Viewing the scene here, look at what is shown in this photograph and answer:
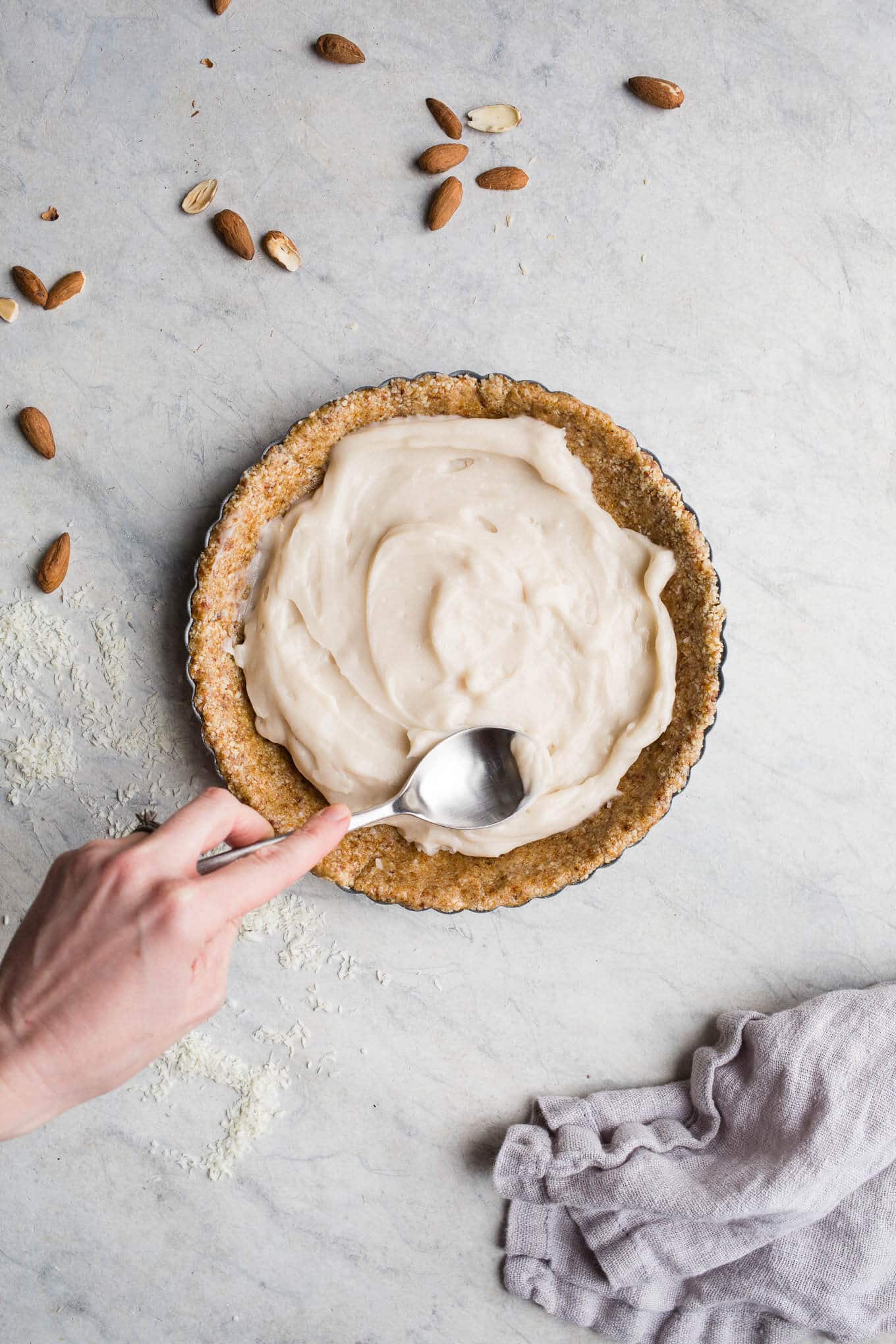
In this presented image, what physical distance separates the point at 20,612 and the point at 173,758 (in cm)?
44

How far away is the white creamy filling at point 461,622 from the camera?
6.30 ft

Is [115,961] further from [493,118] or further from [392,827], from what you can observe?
[493,118]

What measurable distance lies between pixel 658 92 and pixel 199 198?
0.99 metres

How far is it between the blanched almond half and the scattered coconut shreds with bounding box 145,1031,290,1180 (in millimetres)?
2026

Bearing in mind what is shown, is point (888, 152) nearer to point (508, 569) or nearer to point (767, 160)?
point (767, 160)

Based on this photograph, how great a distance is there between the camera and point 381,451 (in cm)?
195

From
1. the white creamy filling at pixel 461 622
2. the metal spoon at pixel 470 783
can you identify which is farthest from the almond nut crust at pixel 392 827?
the metal spoon at pixel 470 783

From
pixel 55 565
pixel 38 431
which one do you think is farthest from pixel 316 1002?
pixel 38 431

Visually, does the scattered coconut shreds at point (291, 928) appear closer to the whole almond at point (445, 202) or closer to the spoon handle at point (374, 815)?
the spoon handle at point (374, 815)

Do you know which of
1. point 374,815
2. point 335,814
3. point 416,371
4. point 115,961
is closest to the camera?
point 115,961

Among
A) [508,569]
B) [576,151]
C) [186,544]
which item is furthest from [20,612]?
[576,151]

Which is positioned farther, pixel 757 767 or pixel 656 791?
pixel 757 767

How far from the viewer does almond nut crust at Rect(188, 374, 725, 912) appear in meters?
1.93

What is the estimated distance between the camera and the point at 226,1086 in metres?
2.17
